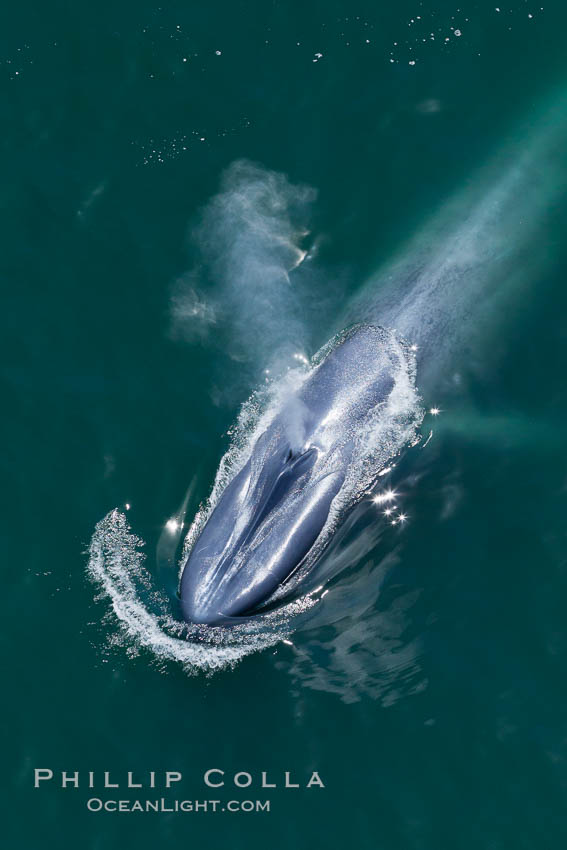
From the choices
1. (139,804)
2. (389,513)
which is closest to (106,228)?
(389,513)

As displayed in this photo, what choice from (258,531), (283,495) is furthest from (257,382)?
(258,531)

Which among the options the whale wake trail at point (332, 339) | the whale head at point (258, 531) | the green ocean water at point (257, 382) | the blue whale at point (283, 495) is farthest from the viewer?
the whale wake trail at point (332, 339)

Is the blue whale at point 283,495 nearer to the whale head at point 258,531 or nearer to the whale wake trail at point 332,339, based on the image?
the whale head at point 258,531

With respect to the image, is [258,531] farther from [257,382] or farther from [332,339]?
[332,339]

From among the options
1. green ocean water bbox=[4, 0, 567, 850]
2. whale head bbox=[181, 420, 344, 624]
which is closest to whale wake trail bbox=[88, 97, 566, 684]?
green ocean water bbox=[4, 0, 567, 850]

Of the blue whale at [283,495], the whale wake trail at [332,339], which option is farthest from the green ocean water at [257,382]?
the blue whale at [283,495]

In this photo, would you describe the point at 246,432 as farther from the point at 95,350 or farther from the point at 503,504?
the point at 503,504

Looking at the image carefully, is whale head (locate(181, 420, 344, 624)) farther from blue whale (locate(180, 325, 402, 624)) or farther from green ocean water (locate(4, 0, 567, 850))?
green ocean water (locate(4, 0, 567, 850))
